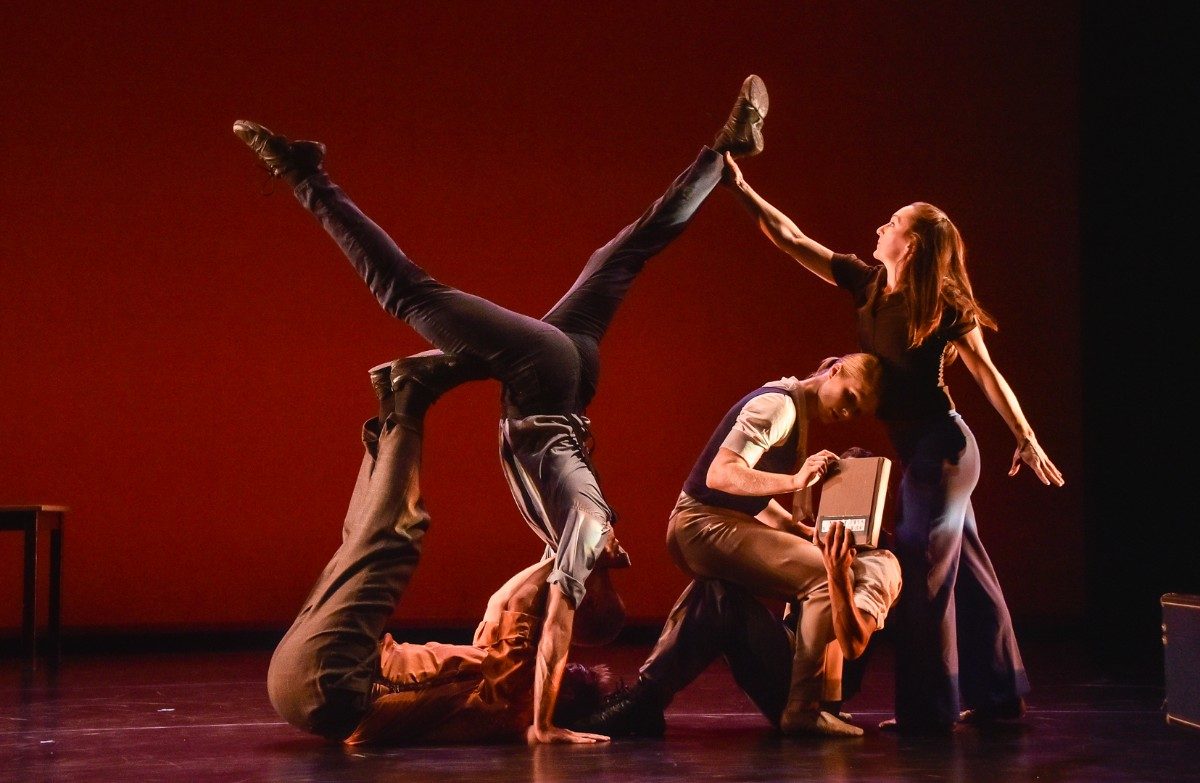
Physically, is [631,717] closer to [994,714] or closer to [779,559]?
[779,559]

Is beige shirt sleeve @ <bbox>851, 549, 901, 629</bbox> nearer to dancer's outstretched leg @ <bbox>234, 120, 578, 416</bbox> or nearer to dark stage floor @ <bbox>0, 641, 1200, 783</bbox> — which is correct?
dark stage floor @ <bbox>0, 641, 1200, 783</bbox>

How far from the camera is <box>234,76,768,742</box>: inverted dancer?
10.2 feet

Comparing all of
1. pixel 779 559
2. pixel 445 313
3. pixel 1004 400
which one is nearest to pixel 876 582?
pixel 779 559

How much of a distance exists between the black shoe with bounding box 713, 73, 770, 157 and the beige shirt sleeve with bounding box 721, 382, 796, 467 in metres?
1.02

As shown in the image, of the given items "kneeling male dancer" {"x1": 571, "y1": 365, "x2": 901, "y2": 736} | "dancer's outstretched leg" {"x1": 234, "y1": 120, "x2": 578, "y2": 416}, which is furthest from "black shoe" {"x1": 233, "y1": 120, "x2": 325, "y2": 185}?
"kneeling male dancer" {"x1": 571, "y1": 365, "x2": 901, "y2": 736}

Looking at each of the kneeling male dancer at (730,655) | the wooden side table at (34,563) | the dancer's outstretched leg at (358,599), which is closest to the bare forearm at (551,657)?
the kneeling male dancer at (730,655)

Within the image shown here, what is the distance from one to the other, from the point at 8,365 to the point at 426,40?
2.34 m

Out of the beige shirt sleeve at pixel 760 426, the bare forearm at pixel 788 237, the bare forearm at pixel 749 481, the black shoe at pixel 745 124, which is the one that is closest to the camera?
the bare forearm at pixel 749 481

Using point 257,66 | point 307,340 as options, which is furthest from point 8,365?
point 257,66

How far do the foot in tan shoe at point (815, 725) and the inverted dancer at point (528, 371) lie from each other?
0.53 m

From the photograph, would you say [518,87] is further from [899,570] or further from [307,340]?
[899,570]

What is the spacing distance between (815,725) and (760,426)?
0.75 metres

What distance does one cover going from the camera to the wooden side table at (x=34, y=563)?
482 centimetres

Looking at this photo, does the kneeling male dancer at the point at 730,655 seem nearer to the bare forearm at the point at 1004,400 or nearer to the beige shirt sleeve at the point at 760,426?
the beige shirt sleeve at the point at 760,426
